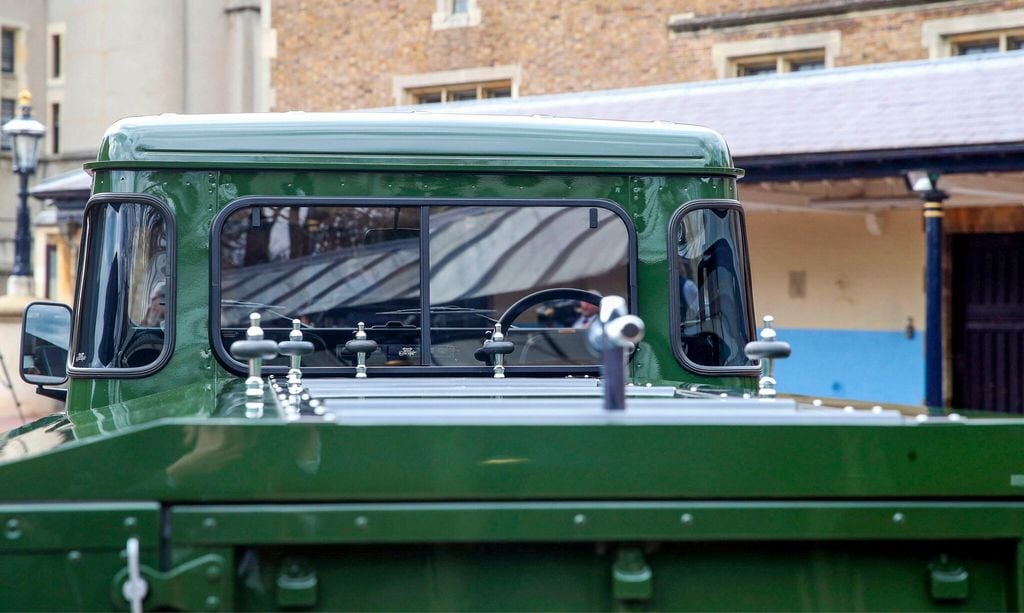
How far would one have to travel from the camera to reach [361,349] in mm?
4730

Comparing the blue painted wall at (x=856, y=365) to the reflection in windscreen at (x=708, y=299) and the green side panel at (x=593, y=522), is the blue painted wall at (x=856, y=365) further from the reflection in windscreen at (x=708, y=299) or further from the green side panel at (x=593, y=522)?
the green side panel at (x=593, y=522)

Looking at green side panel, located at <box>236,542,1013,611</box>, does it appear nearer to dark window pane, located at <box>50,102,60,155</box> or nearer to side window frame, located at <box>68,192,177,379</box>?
side window frame, located at <box>68,192,177,379</box>

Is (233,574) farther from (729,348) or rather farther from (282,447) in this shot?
(729,348)

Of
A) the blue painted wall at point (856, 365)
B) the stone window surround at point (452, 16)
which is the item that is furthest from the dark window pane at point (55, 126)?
the blue painted wall at point (856, 365)

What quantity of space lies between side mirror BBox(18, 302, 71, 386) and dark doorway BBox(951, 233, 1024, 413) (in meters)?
12.4

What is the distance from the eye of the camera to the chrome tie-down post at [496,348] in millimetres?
4820

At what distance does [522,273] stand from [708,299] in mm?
723

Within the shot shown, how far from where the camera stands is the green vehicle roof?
4.78 meters

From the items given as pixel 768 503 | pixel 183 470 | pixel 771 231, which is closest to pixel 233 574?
pixel 183 470

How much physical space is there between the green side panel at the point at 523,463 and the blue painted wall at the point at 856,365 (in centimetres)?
Result: 1308

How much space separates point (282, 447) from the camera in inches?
101

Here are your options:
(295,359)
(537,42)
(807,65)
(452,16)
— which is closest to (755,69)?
(807,65)

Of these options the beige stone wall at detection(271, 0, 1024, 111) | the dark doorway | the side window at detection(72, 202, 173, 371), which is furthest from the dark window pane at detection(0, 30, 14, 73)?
the side window at detection(72, 202, 173, 371)

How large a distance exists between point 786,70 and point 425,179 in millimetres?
14515
